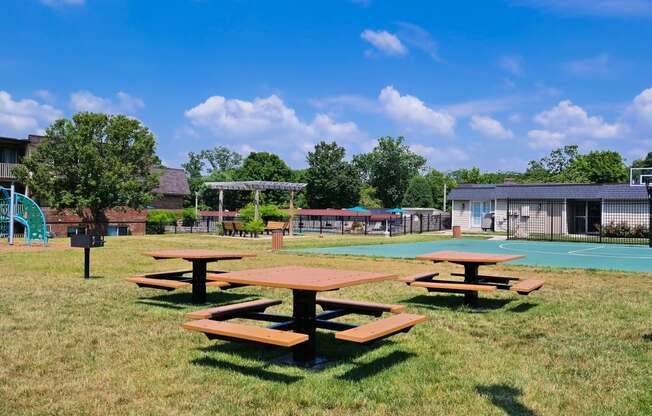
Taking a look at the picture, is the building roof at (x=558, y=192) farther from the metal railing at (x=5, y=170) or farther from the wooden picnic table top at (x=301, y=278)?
the wooden picnic table top at (x=301, y=278)

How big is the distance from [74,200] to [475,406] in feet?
103

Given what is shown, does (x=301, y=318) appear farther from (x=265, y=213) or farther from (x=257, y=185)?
(x=265, y=213)

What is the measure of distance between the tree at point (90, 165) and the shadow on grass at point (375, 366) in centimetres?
2875

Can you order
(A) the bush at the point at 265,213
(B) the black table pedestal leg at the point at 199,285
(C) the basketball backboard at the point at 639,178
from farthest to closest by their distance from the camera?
(A) the bush at the point at 265,213, (C) the basketball backboard at the point at 639,178, (B) the black table pedestal leg at the point at 199,285

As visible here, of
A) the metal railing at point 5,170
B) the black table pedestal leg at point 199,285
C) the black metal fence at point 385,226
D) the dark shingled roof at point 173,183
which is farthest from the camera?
the dark shingled roof at point 173,183

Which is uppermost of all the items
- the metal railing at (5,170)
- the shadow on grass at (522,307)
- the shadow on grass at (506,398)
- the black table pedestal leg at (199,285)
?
the metal railing at (5,170)

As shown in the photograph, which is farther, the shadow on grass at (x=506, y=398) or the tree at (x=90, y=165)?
the tree at (x=90, y=165)

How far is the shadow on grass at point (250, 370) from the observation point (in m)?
4.98

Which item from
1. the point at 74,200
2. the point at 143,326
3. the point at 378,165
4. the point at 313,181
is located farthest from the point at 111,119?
the point at 378,165

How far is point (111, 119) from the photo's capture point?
33094mm

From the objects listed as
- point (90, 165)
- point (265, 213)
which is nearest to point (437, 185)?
point (265, 213)

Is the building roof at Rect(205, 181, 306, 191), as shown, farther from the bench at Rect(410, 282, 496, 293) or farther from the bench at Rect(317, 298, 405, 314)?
the bench at Rect(317, 298, 405, 314)

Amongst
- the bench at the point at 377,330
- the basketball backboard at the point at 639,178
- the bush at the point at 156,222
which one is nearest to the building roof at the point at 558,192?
the basketball backboard at the point at 639,178

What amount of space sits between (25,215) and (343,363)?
2204 cm
